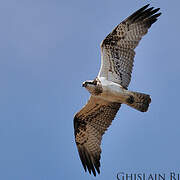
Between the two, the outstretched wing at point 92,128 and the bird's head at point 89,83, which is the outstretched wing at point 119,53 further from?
the outstretched wing at point 92,128

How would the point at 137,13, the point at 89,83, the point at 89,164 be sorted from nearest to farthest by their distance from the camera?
the point at 89,83, the point at 137,13, the point at 89,164

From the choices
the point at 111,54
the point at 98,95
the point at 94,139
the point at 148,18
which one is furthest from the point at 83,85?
the point at 148,18

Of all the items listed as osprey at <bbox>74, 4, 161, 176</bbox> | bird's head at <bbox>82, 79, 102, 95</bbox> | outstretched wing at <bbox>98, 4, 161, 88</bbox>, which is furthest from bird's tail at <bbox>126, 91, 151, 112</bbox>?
bird's head at <bbox>82, 79, 102, 95</bbox>

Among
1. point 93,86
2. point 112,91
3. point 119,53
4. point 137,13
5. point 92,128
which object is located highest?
point 137,13

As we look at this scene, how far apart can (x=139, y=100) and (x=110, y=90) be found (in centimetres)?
67

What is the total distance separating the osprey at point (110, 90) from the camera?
9.04 metres

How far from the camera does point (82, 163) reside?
9891 millimetres

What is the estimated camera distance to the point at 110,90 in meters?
9.01

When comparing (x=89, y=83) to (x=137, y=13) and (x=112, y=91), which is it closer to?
(x=112, y=91)

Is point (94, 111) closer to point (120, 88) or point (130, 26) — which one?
point (120, 88)

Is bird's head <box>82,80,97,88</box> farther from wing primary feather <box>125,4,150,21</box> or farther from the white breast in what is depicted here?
wing primary feather <box>125,4,150,21</box>

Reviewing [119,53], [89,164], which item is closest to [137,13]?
[119,53]

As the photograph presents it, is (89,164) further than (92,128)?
No

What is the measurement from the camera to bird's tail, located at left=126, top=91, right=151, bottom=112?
29.6ft
